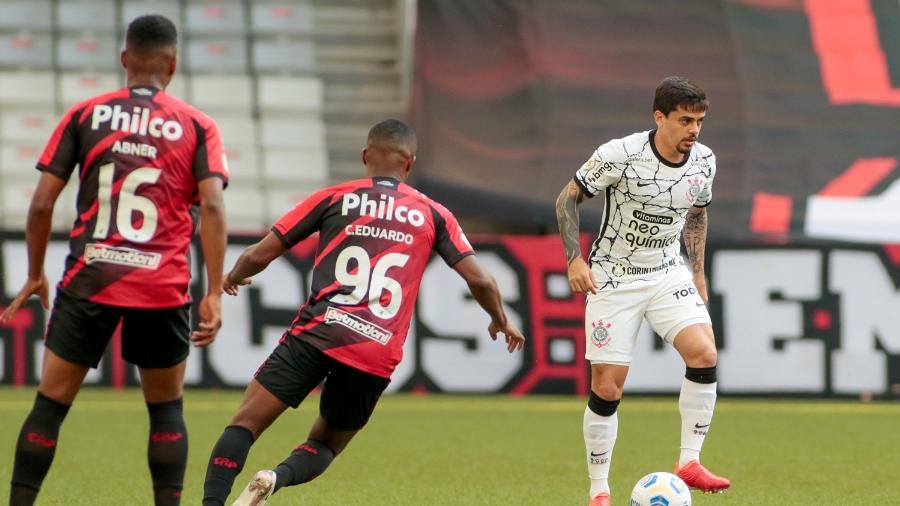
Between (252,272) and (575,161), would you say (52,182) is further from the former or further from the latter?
(575,161)

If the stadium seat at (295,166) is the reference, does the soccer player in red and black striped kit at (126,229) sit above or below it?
above

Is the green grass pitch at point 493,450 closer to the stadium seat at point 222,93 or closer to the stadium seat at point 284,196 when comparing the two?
the stadium seat at point 284,196

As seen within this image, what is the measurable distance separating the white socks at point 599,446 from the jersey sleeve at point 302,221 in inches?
71.3

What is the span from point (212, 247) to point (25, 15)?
1398 centimetres

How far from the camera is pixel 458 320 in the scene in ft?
44.3

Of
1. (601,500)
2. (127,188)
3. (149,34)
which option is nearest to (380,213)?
(127,188)

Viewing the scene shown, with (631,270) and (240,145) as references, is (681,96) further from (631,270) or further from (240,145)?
(240,145)

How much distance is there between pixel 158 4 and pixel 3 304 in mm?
6491

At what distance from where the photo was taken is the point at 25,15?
Result: 18141 millimetres

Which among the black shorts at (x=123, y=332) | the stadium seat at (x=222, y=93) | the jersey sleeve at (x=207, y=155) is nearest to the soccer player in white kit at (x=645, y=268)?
the jersey sleeve at (x=207, y=155)

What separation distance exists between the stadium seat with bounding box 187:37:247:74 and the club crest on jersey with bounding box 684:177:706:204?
11965 mm

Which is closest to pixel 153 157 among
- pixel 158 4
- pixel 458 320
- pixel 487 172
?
pixel 458 320

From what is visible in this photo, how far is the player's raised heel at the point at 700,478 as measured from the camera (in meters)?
6.59

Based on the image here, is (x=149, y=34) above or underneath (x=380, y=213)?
above
